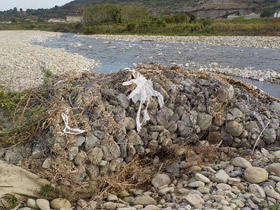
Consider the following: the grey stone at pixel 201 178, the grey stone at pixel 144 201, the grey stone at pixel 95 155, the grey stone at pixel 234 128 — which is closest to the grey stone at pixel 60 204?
the grey stone at pixel 95 155

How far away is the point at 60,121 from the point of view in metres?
4.04

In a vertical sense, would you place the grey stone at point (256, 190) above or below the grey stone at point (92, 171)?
below

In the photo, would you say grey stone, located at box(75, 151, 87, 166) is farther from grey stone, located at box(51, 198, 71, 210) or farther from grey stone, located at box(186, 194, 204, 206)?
grey stone, located at box(186, 194, 204, 206)

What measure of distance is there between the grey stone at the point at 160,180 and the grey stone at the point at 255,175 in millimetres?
1148

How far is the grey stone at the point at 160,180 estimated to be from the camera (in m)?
4.02

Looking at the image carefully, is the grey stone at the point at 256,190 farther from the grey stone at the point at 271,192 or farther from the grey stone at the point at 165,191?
the grey stone at the point at 165,191

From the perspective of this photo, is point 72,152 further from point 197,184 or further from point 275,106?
point 275,106

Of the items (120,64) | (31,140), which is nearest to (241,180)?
(31,140)

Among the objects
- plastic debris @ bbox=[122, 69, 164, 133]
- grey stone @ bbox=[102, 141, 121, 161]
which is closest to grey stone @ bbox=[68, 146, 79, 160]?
grey stone @ bbox=[102, 141, 121, 161]

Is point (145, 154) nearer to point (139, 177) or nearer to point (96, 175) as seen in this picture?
point (139, 177)

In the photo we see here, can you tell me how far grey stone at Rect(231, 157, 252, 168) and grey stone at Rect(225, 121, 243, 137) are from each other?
27.2 inches

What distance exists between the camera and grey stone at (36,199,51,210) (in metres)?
3.33

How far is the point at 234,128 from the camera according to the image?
5012mm

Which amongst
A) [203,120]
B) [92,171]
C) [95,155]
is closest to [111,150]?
[95,155]
